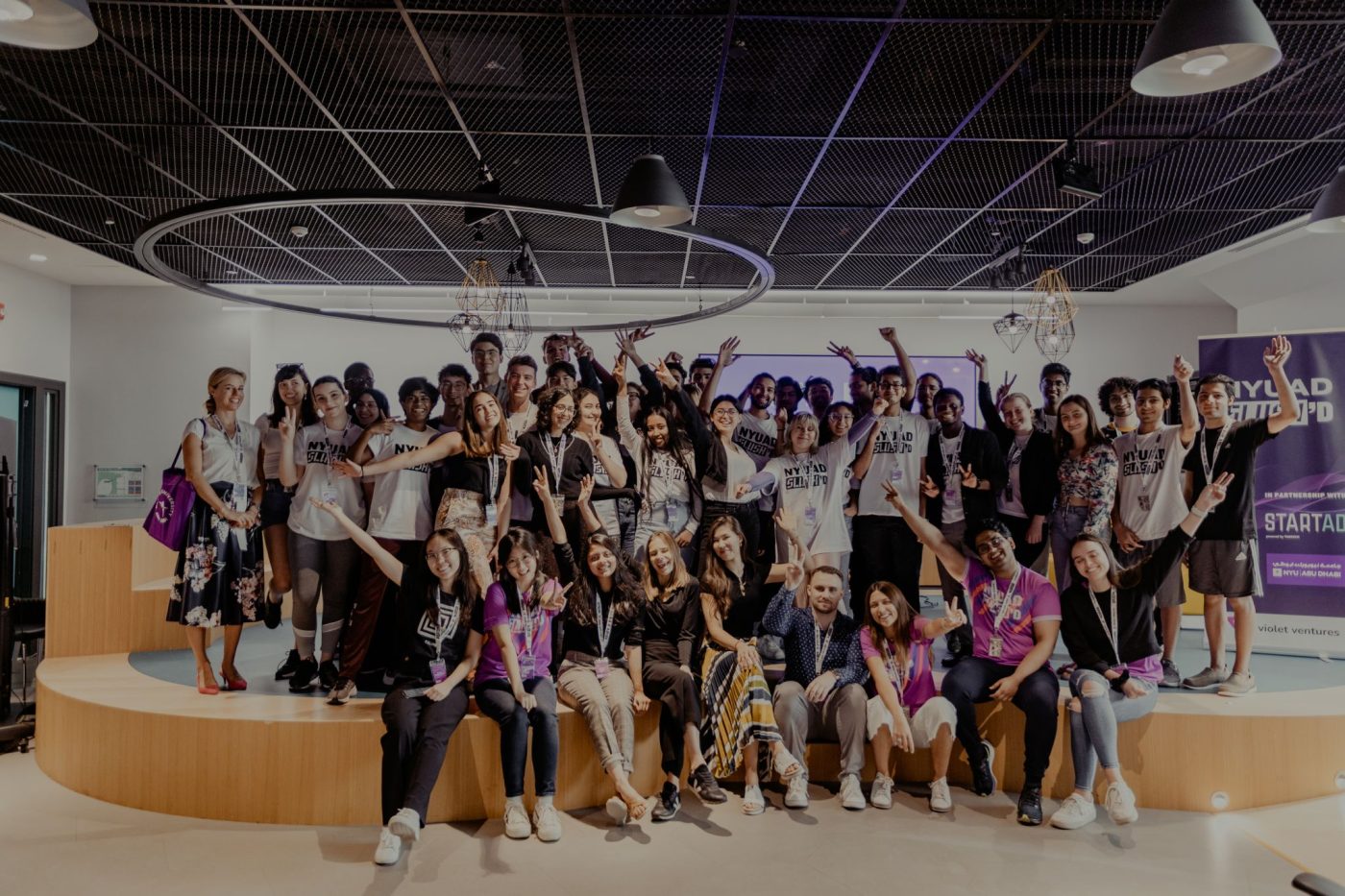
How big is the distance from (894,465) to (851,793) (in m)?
1.84

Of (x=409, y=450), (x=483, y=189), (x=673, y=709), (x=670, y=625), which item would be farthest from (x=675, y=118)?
(x=673, y=709)

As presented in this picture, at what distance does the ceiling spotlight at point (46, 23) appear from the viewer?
8.83 feet

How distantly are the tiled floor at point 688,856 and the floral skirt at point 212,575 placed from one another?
891 millimetres

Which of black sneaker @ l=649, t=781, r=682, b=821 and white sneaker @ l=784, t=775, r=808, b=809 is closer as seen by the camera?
black sneaker @ l=649, t=781, r=682, b=821

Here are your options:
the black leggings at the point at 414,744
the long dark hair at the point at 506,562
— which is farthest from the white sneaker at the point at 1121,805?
the black leggings at the point at 414,744

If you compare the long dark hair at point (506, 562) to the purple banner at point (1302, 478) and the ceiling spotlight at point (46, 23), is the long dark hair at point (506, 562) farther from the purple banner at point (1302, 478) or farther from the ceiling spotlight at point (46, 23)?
the purple banner at point (1302, 478)

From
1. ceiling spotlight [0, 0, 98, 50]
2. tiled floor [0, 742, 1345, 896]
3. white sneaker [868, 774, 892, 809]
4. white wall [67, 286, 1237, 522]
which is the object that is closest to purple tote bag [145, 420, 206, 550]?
tiled floor [0, 742, 1345, 896]

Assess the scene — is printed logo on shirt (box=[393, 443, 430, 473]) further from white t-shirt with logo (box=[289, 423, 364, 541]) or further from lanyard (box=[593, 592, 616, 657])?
lanyard (box=[593, 592, 616, 657])

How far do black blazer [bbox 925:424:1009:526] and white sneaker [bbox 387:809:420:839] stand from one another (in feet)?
10.6

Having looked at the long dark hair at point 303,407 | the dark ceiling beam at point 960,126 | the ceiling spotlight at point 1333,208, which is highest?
the dark ceiling beam at point 960,126

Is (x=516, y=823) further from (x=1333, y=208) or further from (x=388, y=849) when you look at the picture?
(x=1333, y=208)

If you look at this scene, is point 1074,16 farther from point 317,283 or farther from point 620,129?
point 317,283

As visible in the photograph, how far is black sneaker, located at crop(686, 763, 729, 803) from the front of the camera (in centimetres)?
402

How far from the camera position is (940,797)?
4047 mm
